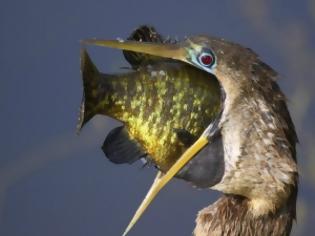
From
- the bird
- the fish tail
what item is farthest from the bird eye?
the fish tail

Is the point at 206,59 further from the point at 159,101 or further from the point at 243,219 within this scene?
the point at 243,219

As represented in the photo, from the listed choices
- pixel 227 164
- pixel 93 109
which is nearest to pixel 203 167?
pixel 227 164

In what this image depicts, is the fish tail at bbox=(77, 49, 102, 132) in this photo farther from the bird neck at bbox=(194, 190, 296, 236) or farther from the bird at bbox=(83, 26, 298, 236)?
the bird neck at bbox=(194, 190, 296, 236)

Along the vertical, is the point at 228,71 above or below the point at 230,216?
above

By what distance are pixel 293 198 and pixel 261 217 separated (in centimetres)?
4

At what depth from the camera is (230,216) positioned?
2.66ft

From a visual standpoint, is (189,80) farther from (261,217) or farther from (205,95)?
(261,217)

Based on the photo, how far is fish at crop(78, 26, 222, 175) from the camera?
733mm

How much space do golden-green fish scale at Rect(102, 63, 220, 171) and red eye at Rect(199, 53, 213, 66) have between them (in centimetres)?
2

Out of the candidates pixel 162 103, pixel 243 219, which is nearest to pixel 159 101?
pixel 162 103

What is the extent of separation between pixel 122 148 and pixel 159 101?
0.07 metres

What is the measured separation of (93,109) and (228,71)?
0.14 metres

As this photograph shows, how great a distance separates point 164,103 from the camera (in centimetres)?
74

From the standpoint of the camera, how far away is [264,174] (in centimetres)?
74
